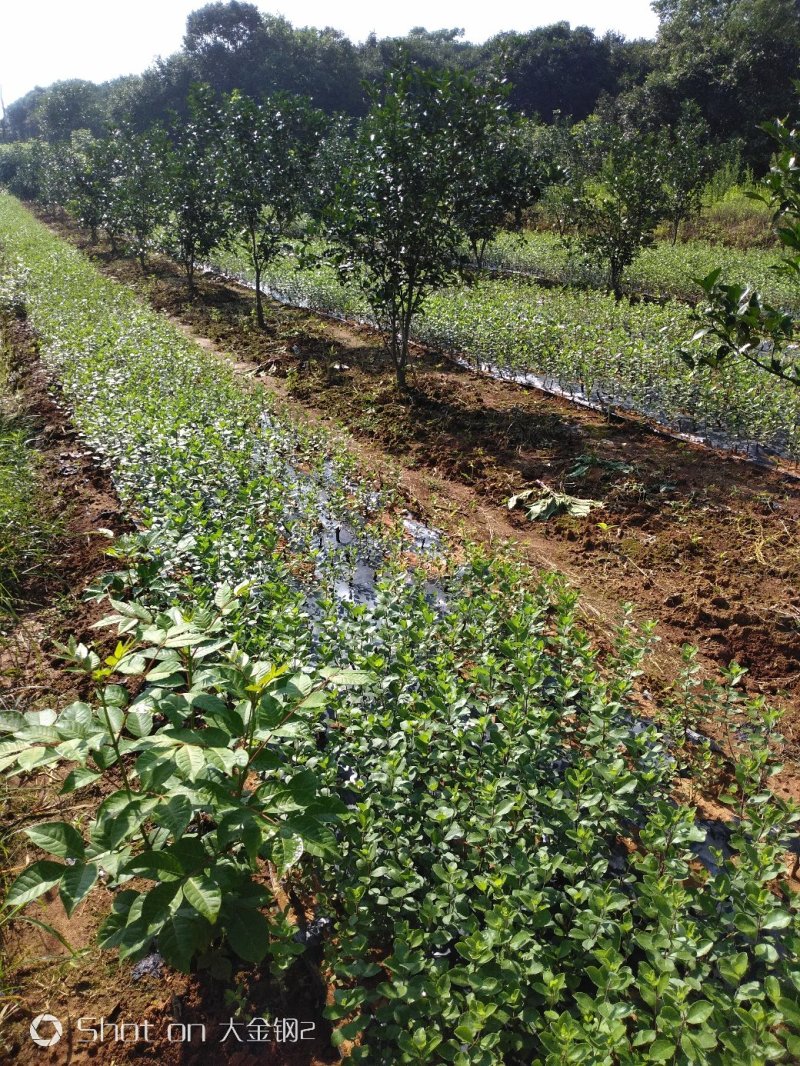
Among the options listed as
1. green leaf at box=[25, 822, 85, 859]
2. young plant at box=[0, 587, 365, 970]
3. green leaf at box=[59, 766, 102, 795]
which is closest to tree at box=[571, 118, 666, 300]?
young plant at box=[0, 587, 365, 970]

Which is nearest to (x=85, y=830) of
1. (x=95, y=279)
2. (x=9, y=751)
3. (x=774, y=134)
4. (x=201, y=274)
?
(x=9, y=751)

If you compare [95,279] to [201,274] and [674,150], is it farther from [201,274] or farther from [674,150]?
[674,150]

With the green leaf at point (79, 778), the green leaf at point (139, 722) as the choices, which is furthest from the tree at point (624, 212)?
the green leaf at point (79, 778)

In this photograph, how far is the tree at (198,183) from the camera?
12727 millimetres

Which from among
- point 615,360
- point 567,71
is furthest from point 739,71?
point 615,360

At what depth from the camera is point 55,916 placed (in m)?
2.36

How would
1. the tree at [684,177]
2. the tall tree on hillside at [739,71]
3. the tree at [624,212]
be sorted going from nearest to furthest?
the tree at [624,212] < the tree at [684,177] < the tall tree on hillside at [739,71]

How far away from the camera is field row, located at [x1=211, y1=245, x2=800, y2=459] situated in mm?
6293

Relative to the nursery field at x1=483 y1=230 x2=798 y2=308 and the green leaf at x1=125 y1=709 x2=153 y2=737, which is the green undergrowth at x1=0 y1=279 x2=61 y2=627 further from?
the nursery field at x1=483 y1=230 x2=798 y2=308

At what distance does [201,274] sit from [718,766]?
18.0 meters

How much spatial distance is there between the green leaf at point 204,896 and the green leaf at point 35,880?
0.31 metres

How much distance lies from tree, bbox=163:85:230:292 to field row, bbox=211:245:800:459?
4.40 m

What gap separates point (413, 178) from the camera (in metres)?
7.34

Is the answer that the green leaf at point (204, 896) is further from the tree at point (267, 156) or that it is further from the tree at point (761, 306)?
the tree at point (267, 156)
